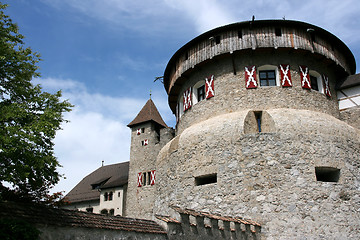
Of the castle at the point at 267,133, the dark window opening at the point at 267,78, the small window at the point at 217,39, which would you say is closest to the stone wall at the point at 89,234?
the castle at the point at 267,133

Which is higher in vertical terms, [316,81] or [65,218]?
[316,81]

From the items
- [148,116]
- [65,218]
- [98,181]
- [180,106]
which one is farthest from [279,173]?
[98,181]

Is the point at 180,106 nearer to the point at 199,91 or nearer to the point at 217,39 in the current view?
the point at 199,91

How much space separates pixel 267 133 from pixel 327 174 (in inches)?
111

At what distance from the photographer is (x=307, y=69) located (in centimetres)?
1547

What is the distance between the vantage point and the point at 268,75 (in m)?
15.3

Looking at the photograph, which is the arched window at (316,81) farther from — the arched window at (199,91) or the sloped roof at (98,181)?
the sloped roof at (98,181)

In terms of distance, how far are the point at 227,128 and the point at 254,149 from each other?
1.43 metres

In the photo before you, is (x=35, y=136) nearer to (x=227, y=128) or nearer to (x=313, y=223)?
(x=227, y=128)

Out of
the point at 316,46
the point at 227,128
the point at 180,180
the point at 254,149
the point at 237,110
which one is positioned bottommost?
the point at 180,180

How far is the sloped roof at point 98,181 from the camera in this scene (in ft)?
101

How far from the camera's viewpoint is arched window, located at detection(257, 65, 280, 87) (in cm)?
1506

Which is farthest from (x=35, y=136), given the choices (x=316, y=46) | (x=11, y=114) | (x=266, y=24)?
(x=316, y=46)

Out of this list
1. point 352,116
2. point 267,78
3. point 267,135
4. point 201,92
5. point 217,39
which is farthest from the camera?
point 201,92
